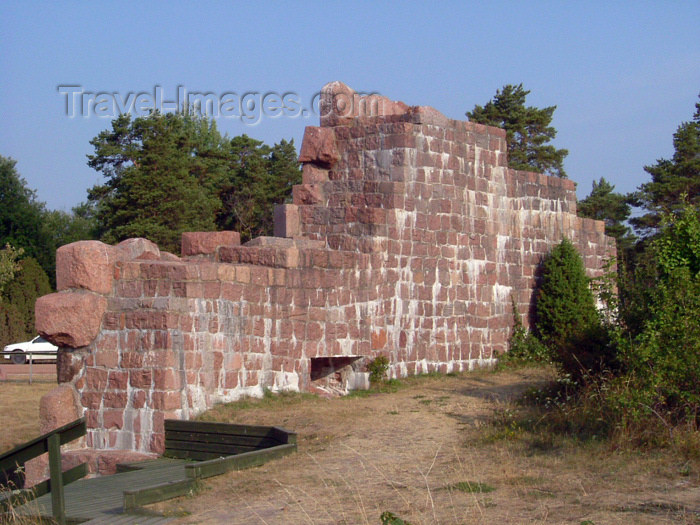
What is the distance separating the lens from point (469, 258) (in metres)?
16.1

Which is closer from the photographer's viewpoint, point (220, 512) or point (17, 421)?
point (220, 512)

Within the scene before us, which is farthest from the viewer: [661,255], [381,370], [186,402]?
[381,370]

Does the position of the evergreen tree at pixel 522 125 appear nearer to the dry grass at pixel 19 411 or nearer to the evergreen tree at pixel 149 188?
the evergreen tree at pixel 149 188

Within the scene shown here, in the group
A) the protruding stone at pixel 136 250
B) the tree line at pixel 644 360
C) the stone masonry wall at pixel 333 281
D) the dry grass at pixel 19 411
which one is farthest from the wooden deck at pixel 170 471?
the dry grass at pixel 19 411

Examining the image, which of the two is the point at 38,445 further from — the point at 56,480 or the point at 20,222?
the point at 20,222

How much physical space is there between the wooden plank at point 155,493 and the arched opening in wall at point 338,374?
6112 millimetres

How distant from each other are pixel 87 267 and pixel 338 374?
480cm

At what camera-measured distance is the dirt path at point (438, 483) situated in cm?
686

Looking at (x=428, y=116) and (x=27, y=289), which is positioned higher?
(x=428, y=116)

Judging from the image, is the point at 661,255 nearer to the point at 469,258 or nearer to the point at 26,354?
the point at 469,258

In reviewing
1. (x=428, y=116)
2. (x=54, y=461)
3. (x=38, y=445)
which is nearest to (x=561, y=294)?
(x=428, y=116)

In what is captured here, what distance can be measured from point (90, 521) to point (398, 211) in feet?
28.1

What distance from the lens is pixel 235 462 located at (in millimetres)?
8852

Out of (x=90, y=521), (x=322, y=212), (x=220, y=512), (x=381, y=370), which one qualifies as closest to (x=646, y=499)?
(x=220, y=512)
